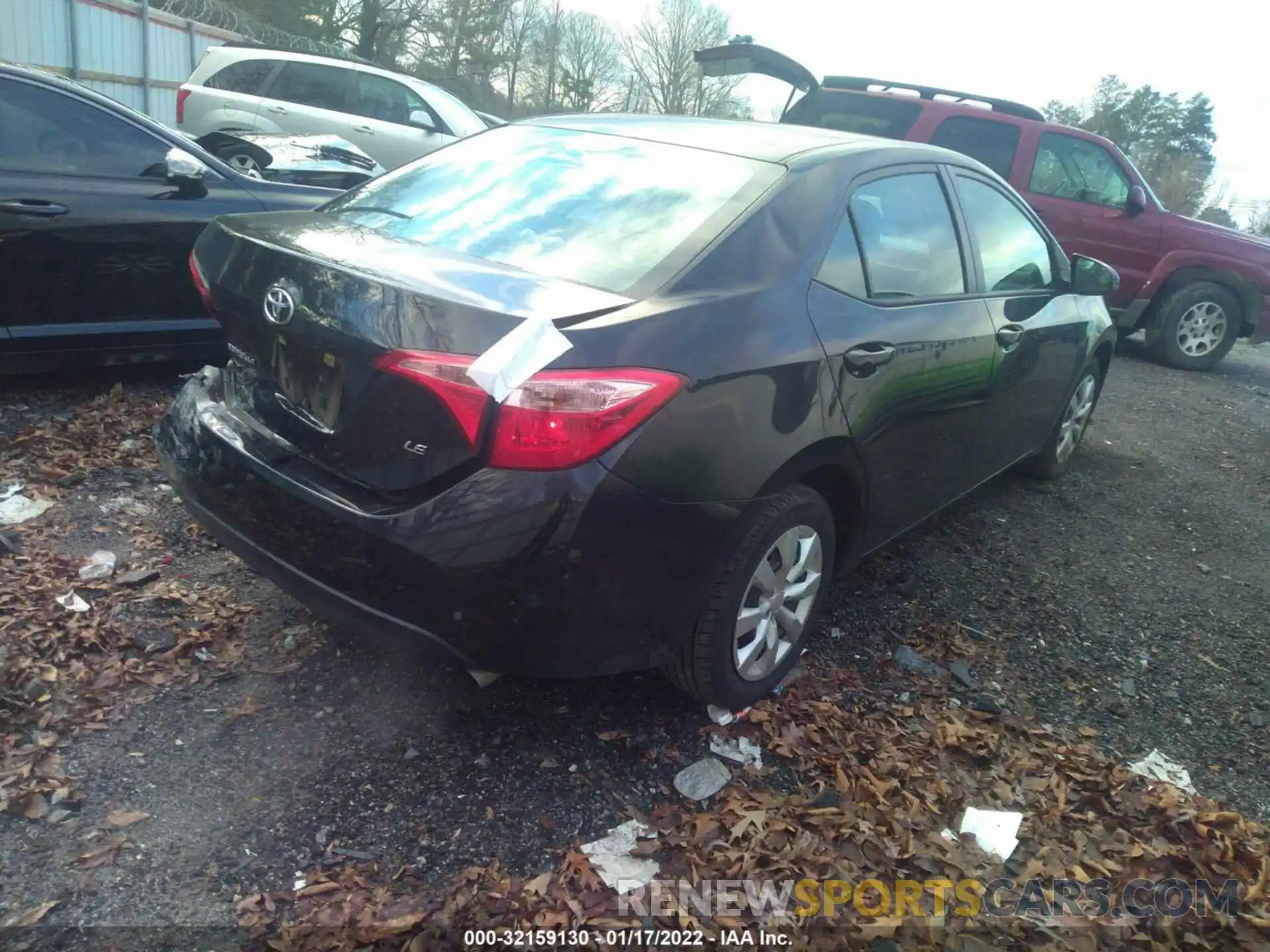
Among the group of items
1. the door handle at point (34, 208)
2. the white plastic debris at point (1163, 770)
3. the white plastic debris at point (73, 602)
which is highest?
the door handle at point (34, 208)

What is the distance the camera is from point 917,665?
11.2 ft

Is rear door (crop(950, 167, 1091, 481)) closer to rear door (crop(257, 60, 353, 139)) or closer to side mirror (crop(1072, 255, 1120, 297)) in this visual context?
side mirror (crop(1072, 255, 1120, 297))

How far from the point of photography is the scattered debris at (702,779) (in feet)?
8.66

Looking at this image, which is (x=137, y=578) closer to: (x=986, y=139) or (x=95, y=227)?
(x=95, y=227)

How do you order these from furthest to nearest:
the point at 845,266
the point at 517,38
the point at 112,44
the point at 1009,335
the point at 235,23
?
1. the point at 517,38
2. the point at 235,23
3. the point at 112,44
4. the point at 1009,335
5. the point at 845,266

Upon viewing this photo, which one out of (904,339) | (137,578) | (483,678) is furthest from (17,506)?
(904,339)

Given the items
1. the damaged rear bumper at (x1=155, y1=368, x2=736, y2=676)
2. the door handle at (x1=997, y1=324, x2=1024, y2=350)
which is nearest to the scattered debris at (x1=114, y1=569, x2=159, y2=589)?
the damaged rear bumper at (x1=155, y1=368, x2=736, y2=676)

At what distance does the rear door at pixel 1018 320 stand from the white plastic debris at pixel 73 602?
328cm

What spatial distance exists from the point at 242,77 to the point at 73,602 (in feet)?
31.7

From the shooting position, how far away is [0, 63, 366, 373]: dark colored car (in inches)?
168

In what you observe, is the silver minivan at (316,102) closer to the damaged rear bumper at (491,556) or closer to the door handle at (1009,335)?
the door handle at (1009,335)

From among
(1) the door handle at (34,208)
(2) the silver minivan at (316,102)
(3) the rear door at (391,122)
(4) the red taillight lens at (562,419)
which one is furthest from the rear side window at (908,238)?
(2) the silver minivan at (316,102)

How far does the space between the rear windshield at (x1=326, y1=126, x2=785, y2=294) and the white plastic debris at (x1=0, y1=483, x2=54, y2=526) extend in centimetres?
168

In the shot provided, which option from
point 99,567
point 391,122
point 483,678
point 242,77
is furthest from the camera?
point 391,122
